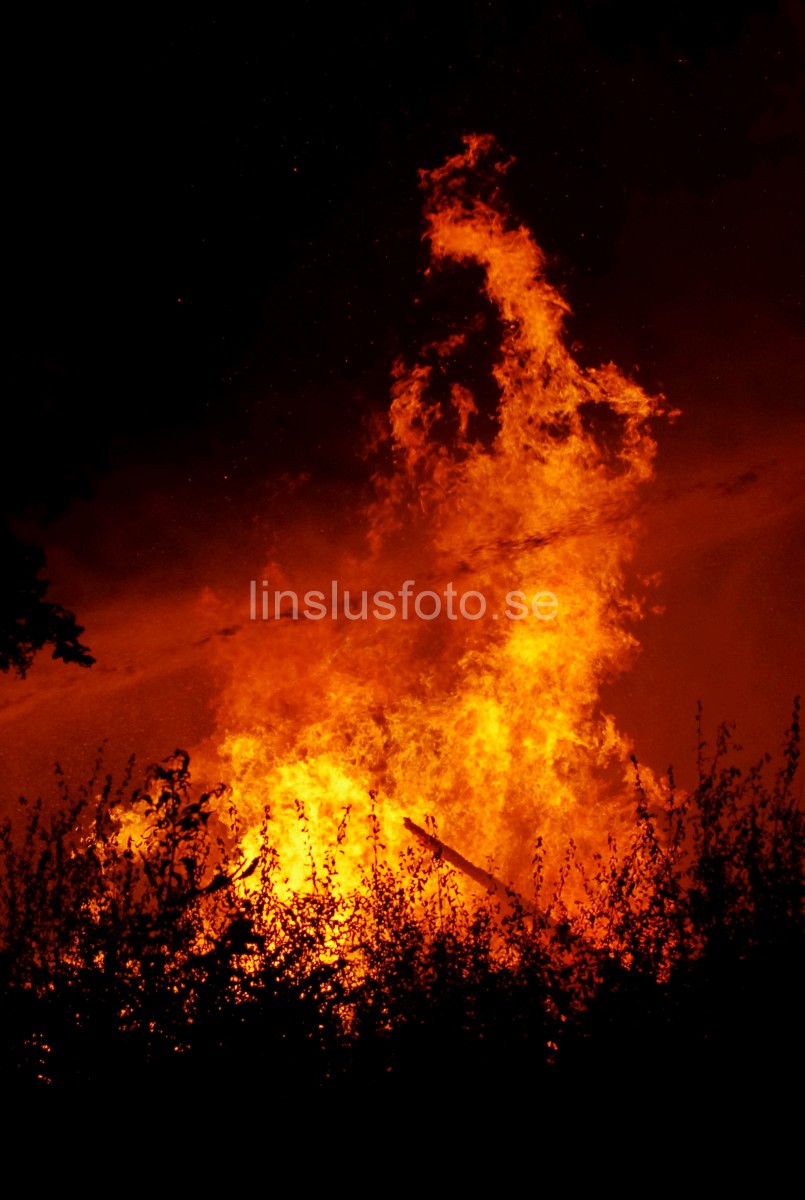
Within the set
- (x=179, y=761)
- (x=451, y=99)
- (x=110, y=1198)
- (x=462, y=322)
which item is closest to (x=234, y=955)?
(x=110, y=1198)

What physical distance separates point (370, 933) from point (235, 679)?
379 centimetres

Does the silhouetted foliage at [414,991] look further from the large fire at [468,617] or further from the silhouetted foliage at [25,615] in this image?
the large fire at [468,617]

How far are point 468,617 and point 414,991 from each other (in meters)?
4.61

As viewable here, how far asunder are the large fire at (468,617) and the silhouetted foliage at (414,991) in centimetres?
259

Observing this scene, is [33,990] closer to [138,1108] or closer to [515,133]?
[138,1108]

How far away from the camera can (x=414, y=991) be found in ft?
18.1

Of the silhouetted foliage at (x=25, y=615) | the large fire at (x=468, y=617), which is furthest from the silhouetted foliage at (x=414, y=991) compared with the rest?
the large fire at (x=468, y=617)

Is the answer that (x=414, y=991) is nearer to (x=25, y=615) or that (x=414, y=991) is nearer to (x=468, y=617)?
(x=25, y=615)

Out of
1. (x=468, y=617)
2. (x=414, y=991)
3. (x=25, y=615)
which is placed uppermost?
(x=468, y=617)

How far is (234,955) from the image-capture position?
5719 mm

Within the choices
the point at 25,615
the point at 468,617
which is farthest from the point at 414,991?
the point at 468,617

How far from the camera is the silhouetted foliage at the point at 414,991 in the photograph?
4922 mm

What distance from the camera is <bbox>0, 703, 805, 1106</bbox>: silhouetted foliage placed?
16.1 feet

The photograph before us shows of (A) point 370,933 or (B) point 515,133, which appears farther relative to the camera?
(B) point 515,133
